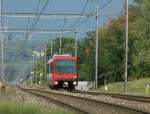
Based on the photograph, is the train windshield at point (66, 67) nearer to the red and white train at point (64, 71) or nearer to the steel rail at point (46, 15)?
the red and white train at point (64, 71)

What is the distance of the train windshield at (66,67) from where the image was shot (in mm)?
54750

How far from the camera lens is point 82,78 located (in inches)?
3814

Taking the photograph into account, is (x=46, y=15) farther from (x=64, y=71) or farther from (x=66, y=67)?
(x=64, y=71)

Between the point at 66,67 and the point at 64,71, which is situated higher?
the point at 66,67

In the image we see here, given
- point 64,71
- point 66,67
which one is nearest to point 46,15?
point 66,67

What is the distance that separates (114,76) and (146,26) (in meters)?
23.3

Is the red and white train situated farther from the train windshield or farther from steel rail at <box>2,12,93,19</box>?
steel rail at <box>2,12,93,19</box>

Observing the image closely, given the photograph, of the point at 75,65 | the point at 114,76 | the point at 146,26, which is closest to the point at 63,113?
the point at 75,65

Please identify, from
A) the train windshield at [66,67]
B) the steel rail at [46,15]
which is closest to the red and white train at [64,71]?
the train windshield at [66,67]

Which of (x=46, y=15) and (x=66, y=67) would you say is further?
(x=46, y=15)

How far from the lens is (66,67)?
180 ft

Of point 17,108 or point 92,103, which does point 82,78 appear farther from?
point 17,108

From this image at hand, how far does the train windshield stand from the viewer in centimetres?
5475

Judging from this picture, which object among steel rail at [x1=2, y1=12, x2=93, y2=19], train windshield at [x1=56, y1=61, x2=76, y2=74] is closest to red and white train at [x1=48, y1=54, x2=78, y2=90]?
train windshield at [x1=56, y1=61, x2=76, y2=74]
